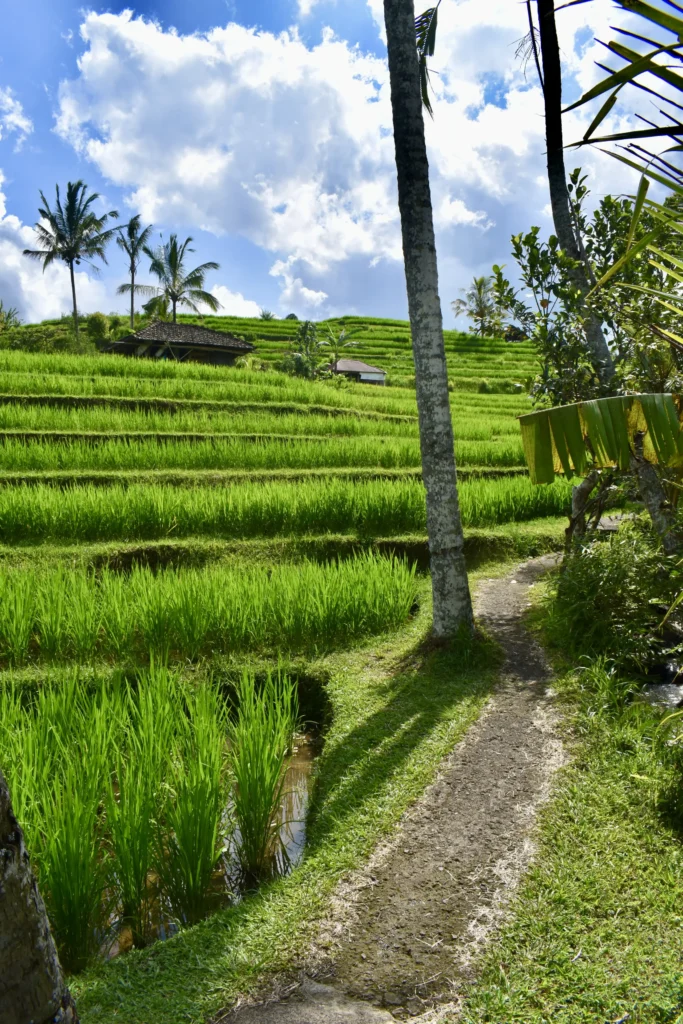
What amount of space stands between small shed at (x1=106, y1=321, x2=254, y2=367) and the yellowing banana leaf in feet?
57.5

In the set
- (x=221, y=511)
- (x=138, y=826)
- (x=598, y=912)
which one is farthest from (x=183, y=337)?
(x=598, y=912)

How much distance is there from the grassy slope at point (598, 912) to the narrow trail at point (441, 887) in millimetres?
78

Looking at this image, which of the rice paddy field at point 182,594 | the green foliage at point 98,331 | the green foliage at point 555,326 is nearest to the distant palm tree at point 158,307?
the green foliage at point 98,331

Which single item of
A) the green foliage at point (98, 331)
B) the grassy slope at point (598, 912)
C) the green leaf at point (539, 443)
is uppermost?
the green foliage at point (98, 331)

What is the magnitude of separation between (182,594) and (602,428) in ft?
8.78

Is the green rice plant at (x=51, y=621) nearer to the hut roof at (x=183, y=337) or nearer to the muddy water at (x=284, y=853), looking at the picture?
the muddy water at (x=284, y=853)

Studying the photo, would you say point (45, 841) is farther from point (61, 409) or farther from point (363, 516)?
point (61, 409)

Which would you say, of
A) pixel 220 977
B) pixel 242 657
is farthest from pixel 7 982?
pixel 242 657

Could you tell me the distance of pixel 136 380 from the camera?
1165 centimetres

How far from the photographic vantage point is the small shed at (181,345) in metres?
20.2

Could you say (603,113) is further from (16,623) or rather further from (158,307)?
(158,307)

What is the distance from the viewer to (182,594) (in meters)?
4.55

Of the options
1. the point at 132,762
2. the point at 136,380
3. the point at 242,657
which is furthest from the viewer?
the point at 136,380

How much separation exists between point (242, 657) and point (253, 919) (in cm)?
212
